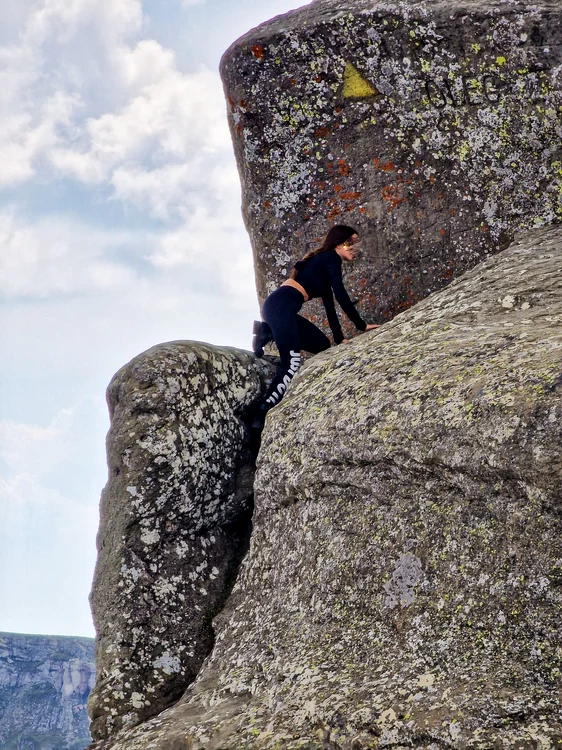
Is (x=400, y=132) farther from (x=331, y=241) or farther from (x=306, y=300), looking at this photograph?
(x=306, y=300)

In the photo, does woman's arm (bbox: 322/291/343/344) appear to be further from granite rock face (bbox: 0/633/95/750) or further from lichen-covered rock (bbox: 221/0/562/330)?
granite rock face (bbox: 0/633/95/750)

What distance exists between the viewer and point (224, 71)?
1222 centimetres

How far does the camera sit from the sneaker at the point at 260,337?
37.2 ft

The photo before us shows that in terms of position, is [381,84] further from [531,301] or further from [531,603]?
[531,603]

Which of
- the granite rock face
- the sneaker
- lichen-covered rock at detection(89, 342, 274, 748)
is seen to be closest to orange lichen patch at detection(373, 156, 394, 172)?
the sneaker

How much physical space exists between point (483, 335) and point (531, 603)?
282cm

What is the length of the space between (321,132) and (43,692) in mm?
90060

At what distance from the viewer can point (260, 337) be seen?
1141 cm

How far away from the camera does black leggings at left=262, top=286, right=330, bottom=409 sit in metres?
11.0

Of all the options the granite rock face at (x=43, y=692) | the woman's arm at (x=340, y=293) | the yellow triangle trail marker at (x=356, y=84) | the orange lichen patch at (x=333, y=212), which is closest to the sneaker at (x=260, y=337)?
the woman's arm at (x=340, y=293)

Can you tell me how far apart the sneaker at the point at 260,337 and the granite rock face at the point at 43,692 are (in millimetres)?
76006

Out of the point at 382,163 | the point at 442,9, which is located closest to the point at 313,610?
the point at 382,163

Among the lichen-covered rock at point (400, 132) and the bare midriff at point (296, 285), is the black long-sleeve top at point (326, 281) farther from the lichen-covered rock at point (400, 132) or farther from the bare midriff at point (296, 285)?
the lichen-covered rock at point (400, 132)

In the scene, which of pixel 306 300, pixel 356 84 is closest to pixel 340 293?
pixel 306 300
